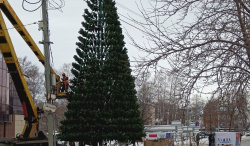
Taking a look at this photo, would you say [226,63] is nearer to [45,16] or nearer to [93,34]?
[45,16]

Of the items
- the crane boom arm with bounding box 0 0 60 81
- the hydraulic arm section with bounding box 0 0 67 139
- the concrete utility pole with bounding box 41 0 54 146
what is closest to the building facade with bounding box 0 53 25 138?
the crane boom arm with bounding box 0 0 60 81

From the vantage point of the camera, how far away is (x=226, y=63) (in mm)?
9367

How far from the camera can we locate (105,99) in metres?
18.8

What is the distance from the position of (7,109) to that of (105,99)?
61.1 ft

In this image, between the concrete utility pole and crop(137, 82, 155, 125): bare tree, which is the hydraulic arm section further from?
Answer: crop(137, 82, 155, 125): bare tree

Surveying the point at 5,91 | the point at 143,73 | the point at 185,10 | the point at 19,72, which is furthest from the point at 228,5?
the point at 5,91

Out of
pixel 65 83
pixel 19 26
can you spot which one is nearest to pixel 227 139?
pixel 65 83

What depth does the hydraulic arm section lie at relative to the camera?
629 inches

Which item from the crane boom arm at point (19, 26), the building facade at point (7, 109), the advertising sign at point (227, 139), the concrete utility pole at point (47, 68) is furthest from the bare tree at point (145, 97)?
the building facade at point (7, 109)

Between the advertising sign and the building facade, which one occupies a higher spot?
the building facade

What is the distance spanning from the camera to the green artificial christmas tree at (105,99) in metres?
18.5

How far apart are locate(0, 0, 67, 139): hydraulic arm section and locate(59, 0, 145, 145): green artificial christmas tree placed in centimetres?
136

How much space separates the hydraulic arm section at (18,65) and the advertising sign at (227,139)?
9610mm

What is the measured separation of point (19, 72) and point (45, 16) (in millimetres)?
3973
